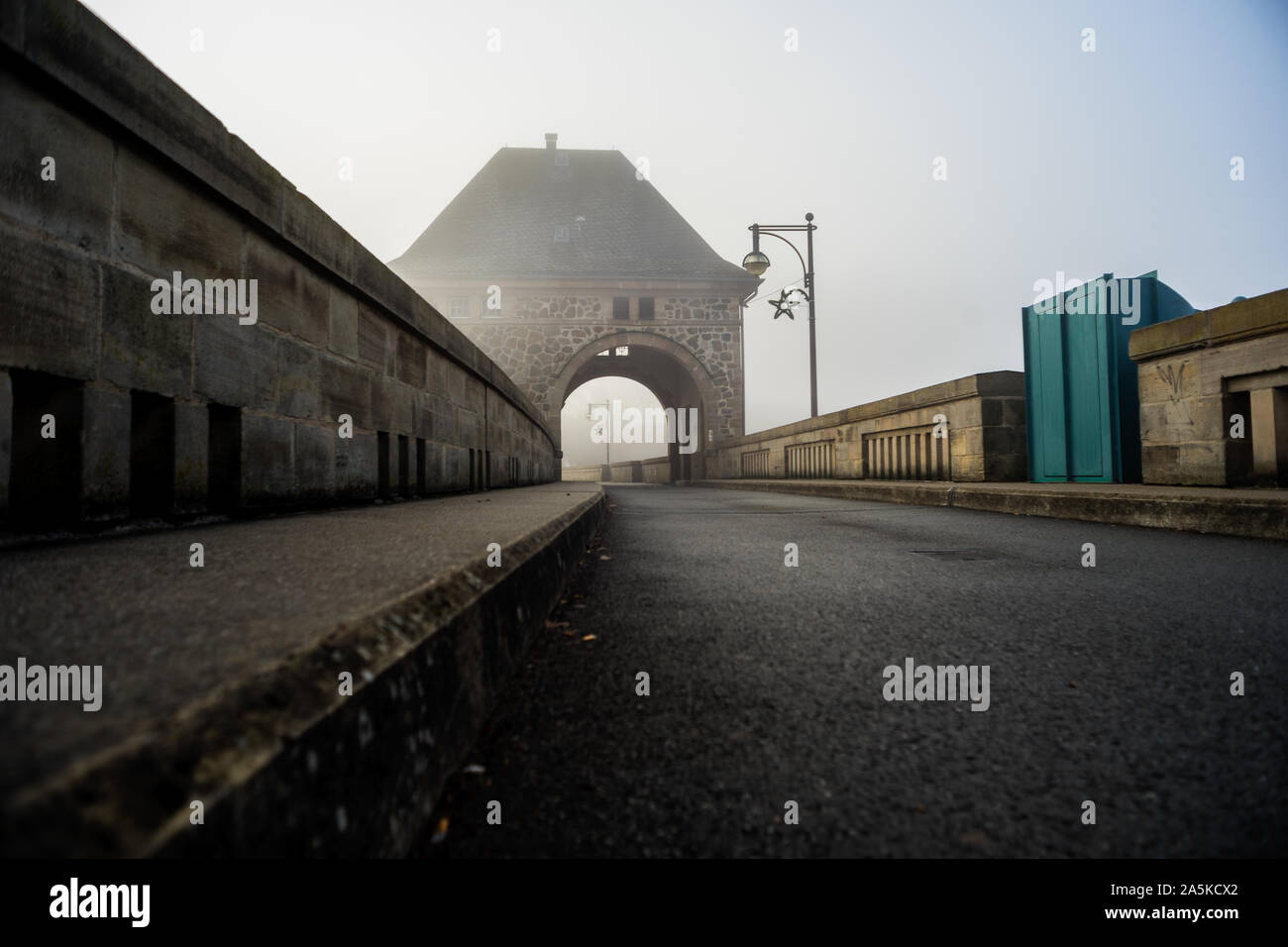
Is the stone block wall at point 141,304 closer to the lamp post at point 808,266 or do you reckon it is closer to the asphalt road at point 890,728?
the asphalt road at point 890,728

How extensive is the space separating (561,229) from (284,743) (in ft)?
85.2

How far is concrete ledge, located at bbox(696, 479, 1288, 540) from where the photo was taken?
310 cm

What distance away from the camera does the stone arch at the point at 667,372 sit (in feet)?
72.1

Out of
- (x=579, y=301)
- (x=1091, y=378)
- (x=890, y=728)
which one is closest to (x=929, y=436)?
(x=1091, y=378)

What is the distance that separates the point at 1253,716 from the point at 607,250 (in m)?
24.4

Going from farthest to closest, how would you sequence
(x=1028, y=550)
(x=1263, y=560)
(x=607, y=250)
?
(x=607, y=250) < (x=1028, y=550) < (x=1263, y=560)

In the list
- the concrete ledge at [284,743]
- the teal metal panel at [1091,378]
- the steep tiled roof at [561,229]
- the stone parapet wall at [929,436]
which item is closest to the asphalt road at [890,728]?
the concrete ledge at [284,743]

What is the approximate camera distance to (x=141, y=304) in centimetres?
193

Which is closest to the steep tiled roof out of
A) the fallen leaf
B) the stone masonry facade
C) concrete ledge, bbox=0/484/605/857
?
the stone masonry facade

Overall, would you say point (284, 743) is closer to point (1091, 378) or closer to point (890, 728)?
point (890, 728)

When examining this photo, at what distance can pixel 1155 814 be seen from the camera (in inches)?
31.7
